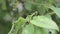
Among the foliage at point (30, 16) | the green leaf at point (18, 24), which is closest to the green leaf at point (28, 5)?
the foliage at point (30, 16)

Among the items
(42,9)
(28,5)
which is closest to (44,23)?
(42,9)

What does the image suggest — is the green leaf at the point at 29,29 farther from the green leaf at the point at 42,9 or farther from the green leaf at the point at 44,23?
the green leaf at the point at 42,9

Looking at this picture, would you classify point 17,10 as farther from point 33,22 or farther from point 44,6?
point 33,22

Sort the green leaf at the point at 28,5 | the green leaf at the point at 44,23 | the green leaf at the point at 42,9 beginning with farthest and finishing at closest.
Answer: the green leaf at the point at 28,5 → the green leaf at the point at 42,9 → the green leaf at the point at 44,23

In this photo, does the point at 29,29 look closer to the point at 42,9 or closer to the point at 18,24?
the point at 18,24

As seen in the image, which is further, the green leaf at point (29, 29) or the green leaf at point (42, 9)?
the green leaf at point (42, 9)

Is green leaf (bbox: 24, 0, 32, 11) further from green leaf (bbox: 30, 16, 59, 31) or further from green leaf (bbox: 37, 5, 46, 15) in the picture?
green leaf (bbox: 30, 16, 59, 31)

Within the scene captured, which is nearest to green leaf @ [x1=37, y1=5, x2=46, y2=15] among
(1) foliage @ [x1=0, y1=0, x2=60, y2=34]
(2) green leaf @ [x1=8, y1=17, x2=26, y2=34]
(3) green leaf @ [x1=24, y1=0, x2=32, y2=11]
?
(1) foliage @ [x1=0, y1=0, x2=60, y2=34]

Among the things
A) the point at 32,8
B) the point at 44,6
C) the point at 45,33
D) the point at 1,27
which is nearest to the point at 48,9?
the point at 44,6
